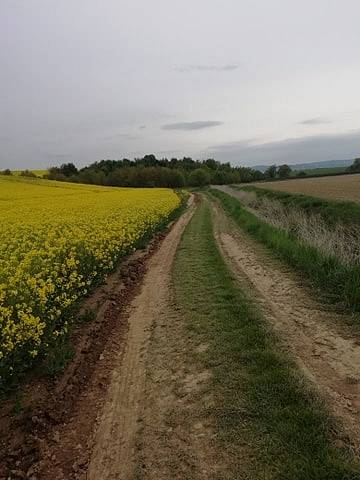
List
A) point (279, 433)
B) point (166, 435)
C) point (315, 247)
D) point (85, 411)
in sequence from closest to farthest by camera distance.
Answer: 1. point (279, 433)
2. point (166, 435)
3. point (85, 411)
4. point (315, 247)

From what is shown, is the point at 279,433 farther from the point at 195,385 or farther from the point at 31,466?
the point at 31,466

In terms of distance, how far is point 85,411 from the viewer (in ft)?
16.5

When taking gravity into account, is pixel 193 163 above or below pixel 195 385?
above

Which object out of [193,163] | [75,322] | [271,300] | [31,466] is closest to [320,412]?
[31,466]

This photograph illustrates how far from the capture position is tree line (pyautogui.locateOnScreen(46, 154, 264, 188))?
91125 millimetres

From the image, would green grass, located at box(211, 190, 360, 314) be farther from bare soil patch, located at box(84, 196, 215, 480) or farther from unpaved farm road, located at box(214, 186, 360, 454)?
bare soil patch, located at box(84, 196, 215, 480)

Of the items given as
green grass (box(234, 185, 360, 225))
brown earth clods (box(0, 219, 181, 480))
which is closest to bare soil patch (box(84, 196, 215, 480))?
brown earth clods (box(0, 219, 181, 480))

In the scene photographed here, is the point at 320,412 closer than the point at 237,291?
Yes

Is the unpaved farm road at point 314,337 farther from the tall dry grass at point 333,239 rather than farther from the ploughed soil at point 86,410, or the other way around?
the ploughed soil at point 86,410

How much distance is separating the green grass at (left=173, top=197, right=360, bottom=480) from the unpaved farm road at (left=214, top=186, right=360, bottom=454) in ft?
0.77

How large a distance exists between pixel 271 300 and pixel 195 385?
11.7 ft

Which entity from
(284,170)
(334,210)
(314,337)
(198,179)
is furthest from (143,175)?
(314,337)

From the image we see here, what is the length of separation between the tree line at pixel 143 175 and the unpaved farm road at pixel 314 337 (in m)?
81.6

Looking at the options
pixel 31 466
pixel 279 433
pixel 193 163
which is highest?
pixel 193 163
